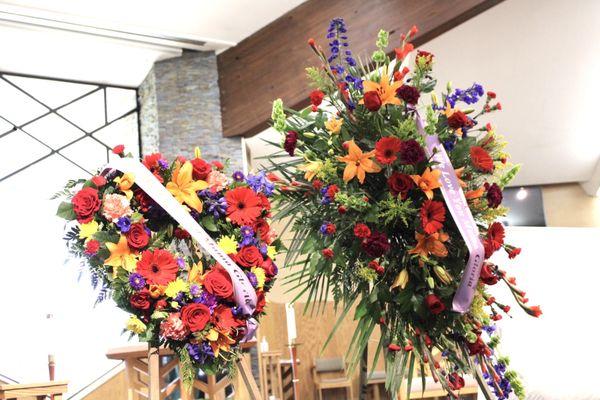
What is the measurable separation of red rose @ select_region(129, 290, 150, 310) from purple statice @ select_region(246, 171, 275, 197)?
0.36m

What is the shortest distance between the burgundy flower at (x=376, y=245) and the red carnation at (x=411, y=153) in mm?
150

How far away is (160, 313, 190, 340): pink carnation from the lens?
5.23 ft

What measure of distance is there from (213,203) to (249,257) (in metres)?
0.16

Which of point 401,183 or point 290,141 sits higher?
point 290,141

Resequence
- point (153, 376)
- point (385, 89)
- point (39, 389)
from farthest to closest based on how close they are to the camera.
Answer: point (39, 389), point (153, 376), point (385, 89)

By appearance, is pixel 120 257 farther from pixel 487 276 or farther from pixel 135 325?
pixel 487 276

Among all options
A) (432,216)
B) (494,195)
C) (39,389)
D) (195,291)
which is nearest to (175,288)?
(195,291)

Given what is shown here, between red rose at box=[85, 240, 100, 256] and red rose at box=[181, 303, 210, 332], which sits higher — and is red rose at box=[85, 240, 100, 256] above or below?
above

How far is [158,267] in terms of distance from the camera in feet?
5.35

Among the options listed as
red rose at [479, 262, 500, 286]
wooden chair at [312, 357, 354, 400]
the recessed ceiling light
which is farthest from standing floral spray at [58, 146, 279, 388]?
the recessed ceiling light

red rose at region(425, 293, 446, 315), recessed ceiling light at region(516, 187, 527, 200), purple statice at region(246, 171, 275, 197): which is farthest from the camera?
recessed ceiling light at region(516, 187, 527, 200)

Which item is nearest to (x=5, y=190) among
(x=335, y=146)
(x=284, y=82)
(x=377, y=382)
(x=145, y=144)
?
(x=145, y=144)

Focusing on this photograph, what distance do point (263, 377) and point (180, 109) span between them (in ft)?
8.00

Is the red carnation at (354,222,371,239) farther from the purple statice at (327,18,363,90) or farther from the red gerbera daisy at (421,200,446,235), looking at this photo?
the purple statice at (327,18,363,90)
